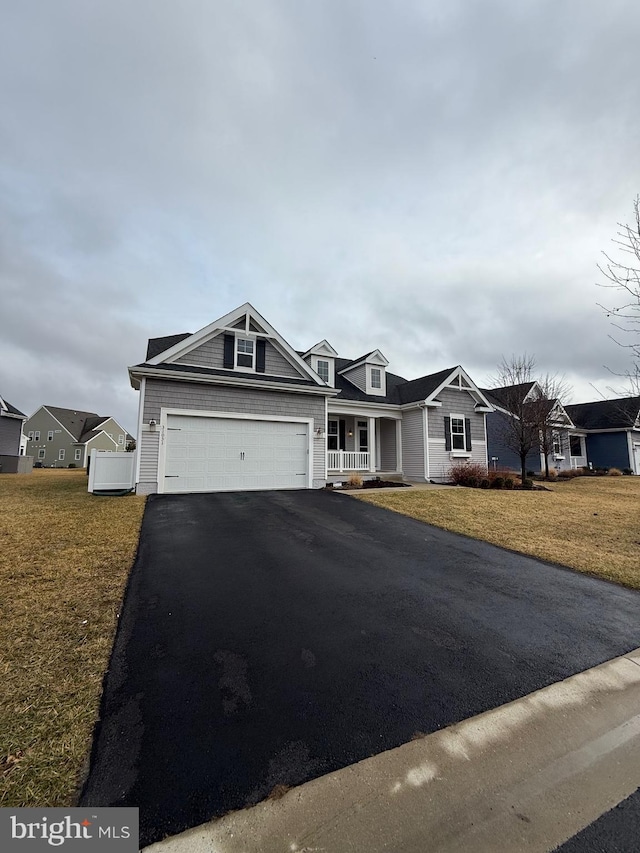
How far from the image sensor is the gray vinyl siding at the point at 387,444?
761 inches

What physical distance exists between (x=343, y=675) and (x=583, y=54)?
11.7 meters

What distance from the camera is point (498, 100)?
9422 millimetres

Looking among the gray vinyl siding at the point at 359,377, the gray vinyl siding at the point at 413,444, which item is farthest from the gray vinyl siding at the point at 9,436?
the gray vinyl siding at the point at 413,444

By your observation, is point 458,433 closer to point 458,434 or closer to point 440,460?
point 458,434

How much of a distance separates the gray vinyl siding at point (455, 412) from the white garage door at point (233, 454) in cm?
734

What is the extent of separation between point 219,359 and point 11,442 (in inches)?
830

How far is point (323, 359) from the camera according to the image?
17.9 meters

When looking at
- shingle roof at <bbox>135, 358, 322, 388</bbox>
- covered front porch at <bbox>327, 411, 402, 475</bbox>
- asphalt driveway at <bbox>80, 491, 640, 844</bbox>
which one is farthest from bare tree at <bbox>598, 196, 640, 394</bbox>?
covered front porch at <bbox>327, 411, 402, 475</bbox>

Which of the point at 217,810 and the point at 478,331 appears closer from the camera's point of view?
the point at 217,810

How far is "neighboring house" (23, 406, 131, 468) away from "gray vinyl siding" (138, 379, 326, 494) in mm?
40920

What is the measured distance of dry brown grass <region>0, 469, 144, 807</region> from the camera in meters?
1.86

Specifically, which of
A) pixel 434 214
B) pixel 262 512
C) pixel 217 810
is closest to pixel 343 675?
pixel 217 810

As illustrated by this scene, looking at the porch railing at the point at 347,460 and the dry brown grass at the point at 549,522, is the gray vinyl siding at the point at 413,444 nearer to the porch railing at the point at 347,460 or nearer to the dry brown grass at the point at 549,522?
the porch railing at the point at 347,460

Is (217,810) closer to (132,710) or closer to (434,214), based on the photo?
(132,710)
